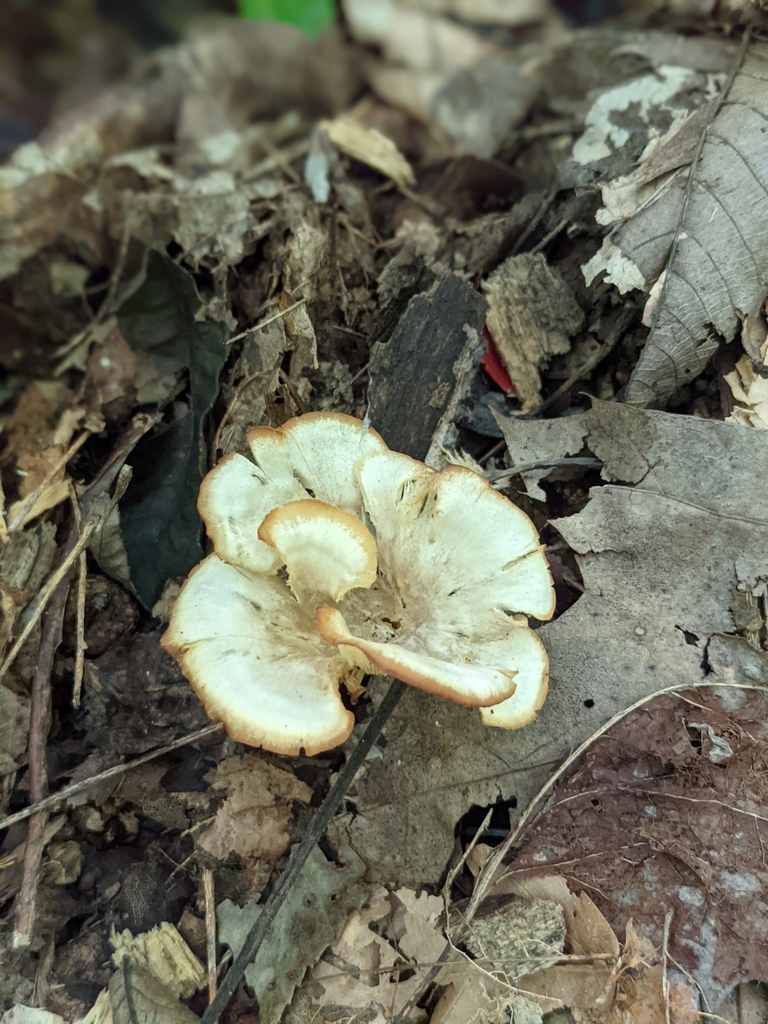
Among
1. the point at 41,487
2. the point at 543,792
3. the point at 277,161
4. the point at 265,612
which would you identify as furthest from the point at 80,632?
the point at 277,161

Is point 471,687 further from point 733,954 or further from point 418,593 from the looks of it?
point 733,954

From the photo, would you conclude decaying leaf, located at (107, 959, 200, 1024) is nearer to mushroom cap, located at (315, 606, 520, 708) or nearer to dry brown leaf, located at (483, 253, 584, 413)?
mushroom cap, located at (315, 606, 520, 708)

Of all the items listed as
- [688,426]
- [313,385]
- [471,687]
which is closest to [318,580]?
[471,687]

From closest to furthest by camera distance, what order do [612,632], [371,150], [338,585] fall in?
1. [338,585]
2. [612,632]
3. [371,150]

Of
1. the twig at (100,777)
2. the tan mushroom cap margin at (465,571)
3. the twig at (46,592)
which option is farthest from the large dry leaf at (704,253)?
the twig at (46,592)

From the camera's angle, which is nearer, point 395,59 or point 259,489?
point 259,489

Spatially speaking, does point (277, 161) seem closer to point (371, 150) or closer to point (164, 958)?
point (371, 150)

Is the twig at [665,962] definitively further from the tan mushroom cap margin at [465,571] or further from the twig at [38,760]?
the twig at [38,760]
